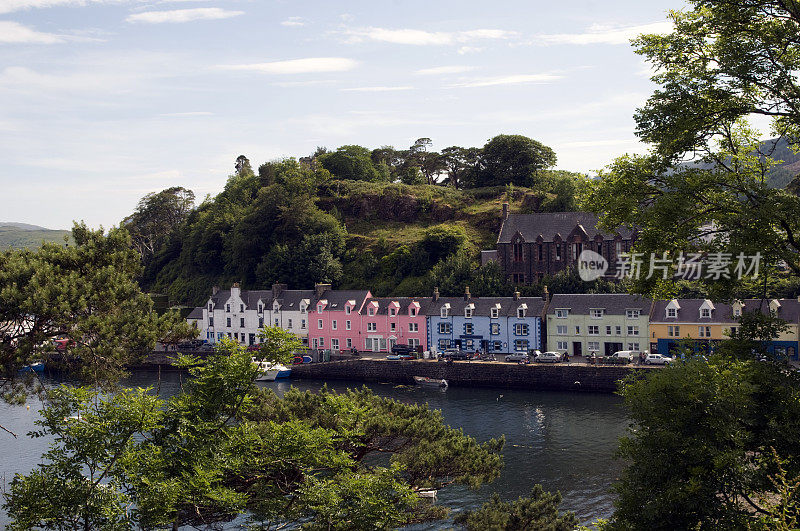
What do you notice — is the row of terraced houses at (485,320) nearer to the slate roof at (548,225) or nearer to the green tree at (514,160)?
the slate roof at (548,225)

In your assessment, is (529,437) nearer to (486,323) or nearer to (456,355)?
(456,355)

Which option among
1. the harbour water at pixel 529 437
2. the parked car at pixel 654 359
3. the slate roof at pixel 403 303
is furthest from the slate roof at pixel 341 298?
the parked car at pixel 654 359

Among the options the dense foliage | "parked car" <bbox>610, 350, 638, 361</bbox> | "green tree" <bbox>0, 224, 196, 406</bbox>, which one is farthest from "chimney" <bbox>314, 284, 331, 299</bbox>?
the dense foliage

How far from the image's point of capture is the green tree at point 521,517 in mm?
17438

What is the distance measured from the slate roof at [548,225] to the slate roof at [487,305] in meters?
11.9

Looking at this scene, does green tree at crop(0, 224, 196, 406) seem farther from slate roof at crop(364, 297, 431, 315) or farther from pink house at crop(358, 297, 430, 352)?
slate roof at crop(364, 297, 431, 315)

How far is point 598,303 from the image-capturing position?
180ft

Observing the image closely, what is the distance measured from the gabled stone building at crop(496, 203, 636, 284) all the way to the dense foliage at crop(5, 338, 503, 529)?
5216 cm

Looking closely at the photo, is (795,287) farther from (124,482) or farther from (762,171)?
(124,482)

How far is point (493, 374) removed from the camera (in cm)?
5175

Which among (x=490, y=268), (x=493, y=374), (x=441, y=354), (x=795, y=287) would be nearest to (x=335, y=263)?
(x=490, y=268)

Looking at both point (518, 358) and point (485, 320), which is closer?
point (518, 358)

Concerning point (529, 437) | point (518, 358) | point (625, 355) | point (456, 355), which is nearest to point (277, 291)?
point (456, 355)

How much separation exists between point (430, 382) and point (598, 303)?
50.5ft
